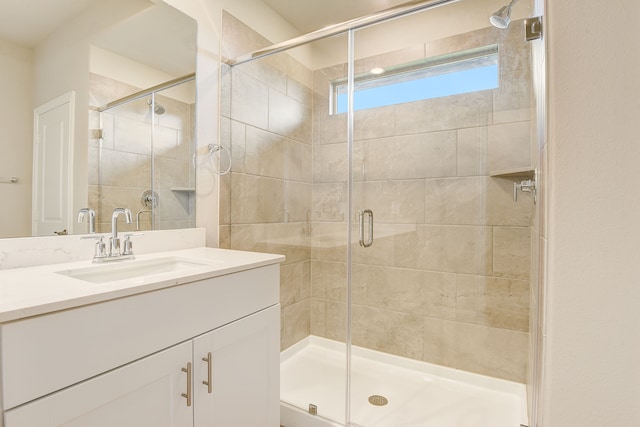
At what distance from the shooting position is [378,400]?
1801 mm

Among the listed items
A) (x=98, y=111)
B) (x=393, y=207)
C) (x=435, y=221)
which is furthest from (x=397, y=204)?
(x=98, y=111)

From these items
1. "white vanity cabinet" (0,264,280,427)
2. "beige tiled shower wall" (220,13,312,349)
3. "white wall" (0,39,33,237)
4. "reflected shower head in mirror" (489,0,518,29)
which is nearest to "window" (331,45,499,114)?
"beige tiled shower wall" (220,13,312,349)

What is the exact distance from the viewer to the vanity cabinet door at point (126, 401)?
692 mm

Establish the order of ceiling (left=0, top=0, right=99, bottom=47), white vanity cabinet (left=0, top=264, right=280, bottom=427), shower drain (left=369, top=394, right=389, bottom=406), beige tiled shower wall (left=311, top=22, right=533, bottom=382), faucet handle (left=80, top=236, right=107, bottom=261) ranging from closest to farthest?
1. white vanity cabinet (left=0, top=264, right=280, bottom=427)
2. ceiling (left=0, top=0, right=99, bottom=47)
3. faucet handle (left=80, top=236, right=107, bottom=261)
4. shower drain (left=369, top=394, right=389, bottom=406)
5. beige tiled shower wall (left=311, top=22, right=533, bottom=382)

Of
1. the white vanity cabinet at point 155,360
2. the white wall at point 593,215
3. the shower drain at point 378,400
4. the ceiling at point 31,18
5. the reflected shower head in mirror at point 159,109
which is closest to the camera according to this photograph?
the white vanity cabinet at point 155,360

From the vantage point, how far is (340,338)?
2.37m

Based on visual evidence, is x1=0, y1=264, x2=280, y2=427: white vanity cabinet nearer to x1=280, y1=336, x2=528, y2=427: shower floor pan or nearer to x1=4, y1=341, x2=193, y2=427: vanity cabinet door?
x1=4, y1=341, x2=193, y2=427: vanity cabinet door

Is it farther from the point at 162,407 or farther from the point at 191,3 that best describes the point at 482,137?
the point at 162,407

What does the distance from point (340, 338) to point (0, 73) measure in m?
2.22

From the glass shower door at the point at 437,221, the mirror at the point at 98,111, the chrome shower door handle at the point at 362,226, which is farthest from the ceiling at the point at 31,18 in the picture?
the chrome shower door handle at the point at 362,226

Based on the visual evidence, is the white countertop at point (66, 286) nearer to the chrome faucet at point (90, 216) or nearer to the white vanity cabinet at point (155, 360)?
the white vanity cabinet at point (155, 360)

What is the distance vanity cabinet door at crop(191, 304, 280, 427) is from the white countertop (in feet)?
0.66

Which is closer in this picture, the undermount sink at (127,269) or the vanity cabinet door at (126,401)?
the vanity cabinet door at (126,401)

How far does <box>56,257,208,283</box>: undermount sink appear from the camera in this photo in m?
1.14
